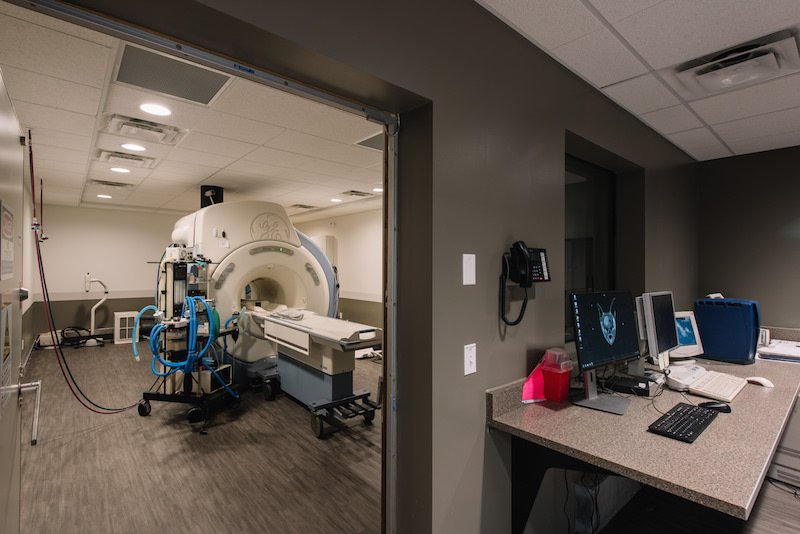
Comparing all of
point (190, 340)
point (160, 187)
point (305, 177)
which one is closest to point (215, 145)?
point (305, 177)

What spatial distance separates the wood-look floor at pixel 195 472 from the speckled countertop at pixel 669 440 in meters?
1.15

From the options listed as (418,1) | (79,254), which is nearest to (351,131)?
(418,1)

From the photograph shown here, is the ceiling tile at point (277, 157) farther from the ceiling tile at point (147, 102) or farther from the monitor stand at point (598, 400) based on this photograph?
the monitor stand at point (598, 400)

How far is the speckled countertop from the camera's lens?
1.12 meters

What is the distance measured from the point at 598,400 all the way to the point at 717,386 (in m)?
0.75

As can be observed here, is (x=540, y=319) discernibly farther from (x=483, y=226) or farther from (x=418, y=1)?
(x=418, y=1)

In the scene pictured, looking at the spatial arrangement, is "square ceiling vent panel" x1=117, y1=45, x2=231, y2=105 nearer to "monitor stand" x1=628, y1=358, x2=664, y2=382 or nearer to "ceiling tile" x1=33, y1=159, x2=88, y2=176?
"ceiling tile" x1=33, y1=159, x2=88, y2=176

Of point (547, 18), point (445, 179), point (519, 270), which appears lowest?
point (519, 270)

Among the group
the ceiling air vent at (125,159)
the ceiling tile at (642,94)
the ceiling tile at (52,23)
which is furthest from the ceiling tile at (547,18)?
the ceiling air vent at (125,159)

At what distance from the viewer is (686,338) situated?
2.66m

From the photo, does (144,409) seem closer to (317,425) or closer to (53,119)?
(317,425)

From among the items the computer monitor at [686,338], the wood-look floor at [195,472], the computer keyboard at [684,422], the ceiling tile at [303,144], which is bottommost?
the wood-look floor at [195,472]

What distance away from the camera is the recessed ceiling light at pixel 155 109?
2715 millimetres

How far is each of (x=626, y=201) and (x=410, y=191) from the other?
2285mm
